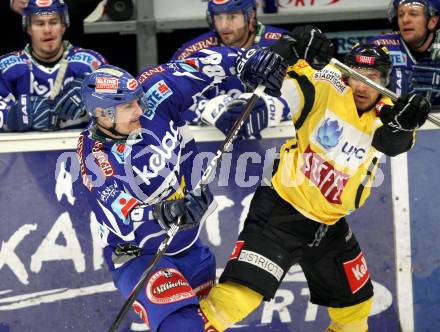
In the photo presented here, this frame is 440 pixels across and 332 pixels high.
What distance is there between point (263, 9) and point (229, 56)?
2.26 m

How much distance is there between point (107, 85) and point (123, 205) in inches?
22.1

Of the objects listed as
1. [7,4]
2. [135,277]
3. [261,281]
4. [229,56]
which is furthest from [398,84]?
[7,4]

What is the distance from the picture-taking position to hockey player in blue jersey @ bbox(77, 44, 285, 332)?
504 cm

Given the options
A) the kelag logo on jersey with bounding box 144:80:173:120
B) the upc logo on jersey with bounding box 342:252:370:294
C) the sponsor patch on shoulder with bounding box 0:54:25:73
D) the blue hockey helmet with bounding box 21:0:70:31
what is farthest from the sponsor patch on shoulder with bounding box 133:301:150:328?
the blue hockey helmet with bounding box 21:0:70:31

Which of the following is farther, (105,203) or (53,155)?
(53,155)

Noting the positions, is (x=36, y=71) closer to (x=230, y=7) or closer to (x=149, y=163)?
(x=230, y=7)

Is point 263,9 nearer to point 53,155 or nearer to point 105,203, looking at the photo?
point 53,155

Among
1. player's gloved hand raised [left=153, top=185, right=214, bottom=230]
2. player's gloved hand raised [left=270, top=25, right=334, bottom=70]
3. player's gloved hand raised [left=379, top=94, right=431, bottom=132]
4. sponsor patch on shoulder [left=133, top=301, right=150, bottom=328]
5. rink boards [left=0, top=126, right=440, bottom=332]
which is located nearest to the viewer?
player's gloved hand raised [left=153, top=185, right=214, bottom=230]

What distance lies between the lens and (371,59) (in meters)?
5.38

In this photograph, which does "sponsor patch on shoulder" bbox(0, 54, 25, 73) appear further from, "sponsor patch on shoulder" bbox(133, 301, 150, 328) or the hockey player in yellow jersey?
"sponsor patch on shoulder" bbox(133, 301, 150, 328)

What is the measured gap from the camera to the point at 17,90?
6.38 metres

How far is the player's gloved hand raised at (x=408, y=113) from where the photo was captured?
16.5 ft

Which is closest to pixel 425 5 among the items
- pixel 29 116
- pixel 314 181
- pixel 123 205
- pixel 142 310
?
pixel 314 181

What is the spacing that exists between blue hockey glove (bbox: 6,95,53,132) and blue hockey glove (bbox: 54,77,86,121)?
0.07 metres
